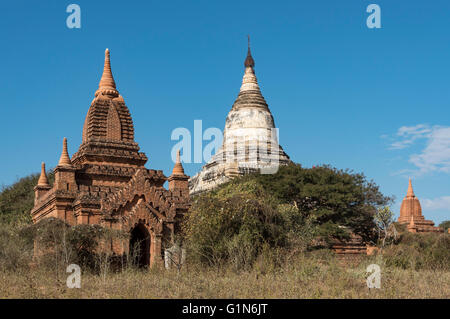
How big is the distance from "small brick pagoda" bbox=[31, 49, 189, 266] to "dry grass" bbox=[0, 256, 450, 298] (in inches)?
269

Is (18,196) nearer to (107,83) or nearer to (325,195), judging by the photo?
(107,83)

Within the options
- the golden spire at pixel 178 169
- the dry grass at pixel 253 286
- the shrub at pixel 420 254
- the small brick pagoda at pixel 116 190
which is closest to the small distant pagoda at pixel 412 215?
the shrub at pixel 420 254

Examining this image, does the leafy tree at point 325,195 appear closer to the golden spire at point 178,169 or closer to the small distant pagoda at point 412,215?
the golden spire at point 178,169

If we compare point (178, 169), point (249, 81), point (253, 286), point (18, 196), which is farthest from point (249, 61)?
point (253, 286)

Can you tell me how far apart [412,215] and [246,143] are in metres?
15.1

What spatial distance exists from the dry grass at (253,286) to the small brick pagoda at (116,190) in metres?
6.83

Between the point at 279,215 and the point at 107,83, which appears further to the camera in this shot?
the point at 107,83

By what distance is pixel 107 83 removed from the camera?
27891mm

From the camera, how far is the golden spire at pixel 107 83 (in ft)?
90.8

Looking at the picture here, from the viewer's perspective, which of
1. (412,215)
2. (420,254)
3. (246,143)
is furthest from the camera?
(412,215)

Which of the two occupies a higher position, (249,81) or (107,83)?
(249,81)
